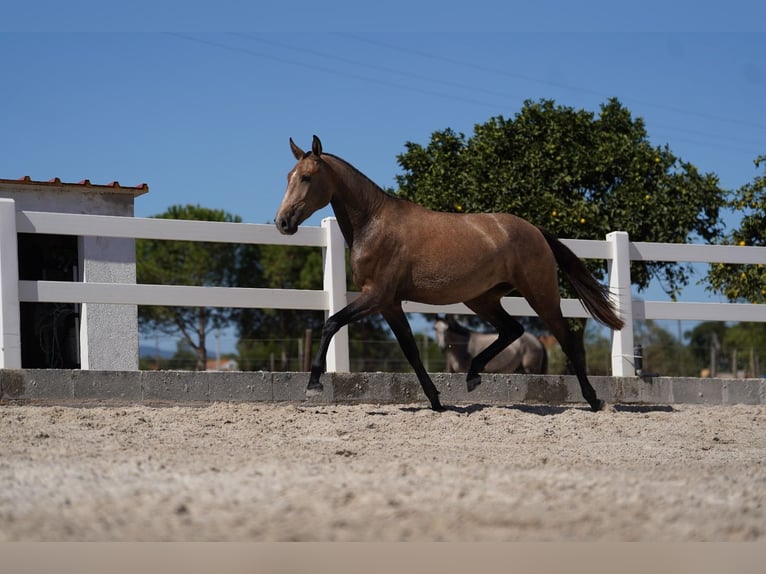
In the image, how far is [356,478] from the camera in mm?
4148

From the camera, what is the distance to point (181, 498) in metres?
3.65

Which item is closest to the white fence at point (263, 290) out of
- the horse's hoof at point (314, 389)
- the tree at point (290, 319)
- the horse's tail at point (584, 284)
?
the horse's tail at point (584, 284)

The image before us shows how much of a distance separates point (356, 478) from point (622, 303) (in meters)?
5.67

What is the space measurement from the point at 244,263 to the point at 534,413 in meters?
34.9

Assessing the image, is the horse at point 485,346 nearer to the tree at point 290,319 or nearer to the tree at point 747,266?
the tree at point 747,266

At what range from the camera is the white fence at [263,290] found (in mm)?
7375

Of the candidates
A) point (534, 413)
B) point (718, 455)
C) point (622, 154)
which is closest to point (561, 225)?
point (622, 154)

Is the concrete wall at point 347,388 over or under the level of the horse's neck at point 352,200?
under

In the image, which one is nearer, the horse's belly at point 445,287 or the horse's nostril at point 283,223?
the horse's nostril at point 283,223

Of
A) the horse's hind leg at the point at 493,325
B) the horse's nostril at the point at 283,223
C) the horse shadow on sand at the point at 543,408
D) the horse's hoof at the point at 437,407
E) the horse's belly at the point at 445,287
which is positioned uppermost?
the horse's nostril at the point at 283,223

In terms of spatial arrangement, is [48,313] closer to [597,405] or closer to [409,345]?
[409,345]

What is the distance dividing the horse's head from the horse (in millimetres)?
10688

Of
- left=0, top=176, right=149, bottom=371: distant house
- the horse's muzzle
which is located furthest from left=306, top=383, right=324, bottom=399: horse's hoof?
left=0, top=176, right=149, bottom=371: distant house

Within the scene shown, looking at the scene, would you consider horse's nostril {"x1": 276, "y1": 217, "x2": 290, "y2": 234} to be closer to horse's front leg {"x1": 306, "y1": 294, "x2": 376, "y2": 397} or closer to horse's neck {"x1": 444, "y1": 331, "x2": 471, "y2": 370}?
horse's front leg {"x1": 306, "y1": 294, "x2": 376, "y2": 397}
